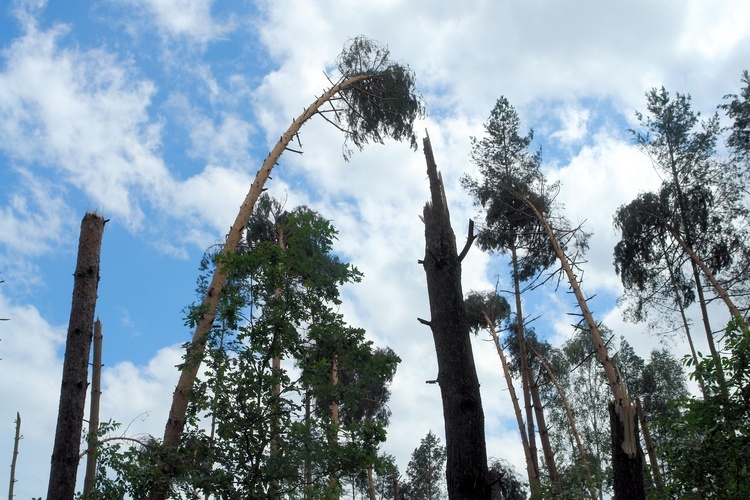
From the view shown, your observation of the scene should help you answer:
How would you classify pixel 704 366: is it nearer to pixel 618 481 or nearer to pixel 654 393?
pixel 618 481

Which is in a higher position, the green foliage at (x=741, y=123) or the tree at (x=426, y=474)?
the green foliage at (x=741, y=123)

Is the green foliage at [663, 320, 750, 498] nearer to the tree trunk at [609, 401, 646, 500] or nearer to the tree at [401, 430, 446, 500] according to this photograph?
the tree trunk at [609, 401, 646, 500]

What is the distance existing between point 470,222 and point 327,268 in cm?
258

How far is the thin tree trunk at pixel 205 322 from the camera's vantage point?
26.2ft

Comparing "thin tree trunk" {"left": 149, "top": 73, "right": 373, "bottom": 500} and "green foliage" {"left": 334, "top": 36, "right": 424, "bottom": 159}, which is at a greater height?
"green foliage" {"left": 334, "top": 36, "right": 424, "bottom": 159}

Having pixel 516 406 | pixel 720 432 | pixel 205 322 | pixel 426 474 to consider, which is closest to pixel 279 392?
pixel 205 322

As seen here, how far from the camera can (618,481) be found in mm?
6867

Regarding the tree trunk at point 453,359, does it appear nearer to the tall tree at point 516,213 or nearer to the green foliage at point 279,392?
the green foliage at point 279,392

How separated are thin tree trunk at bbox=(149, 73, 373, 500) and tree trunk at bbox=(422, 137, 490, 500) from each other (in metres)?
2.73

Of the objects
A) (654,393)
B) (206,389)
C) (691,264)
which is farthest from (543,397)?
(206,389)

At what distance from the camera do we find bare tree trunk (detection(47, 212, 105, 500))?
7.43 m

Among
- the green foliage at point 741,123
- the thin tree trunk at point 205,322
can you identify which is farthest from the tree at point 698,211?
the thin tree trunk at point 205,322

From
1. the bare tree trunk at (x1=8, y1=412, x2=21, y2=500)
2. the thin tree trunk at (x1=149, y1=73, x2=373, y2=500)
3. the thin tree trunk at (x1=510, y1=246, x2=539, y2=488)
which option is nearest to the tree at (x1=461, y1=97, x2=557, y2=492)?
the thin tree trunk at (x1=510, y1=246, x2=539, y2=488)

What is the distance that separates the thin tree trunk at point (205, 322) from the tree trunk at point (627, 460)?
14.9ft
